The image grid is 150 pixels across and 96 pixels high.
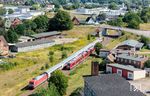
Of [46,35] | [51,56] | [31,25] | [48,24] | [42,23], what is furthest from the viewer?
[48,24]

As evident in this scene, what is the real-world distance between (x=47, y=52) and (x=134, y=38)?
546 inches

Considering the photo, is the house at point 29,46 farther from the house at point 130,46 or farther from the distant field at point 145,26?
the distant field at point 145,26

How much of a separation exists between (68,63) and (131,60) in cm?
626

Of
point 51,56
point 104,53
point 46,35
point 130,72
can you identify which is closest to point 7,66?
point 51,56

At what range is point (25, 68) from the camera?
33812 millimetres

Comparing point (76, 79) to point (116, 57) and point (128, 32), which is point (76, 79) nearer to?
point (116, 57)

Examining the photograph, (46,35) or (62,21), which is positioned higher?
(62,21)

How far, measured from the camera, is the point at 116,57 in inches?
1383

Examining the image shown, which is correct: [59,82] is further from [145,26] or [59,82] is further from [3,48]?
[145,26]

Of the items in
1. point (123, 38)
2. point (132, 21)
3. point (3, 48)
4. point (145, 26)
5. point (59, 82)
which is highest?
point (59, 82)

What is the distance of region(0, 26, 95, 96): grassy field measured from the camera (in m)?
28.0

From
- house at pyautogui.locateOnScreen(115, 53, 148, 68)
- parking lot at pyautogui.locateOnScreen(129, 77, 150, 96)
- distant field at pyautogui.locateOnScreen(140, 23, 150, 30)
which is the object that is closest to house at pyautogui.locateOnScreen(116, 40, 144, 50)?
house at pyautogui.locateOnScreen(115, 53, 148, 68)

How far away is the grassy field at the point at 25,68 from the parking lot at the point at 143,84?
913 cm

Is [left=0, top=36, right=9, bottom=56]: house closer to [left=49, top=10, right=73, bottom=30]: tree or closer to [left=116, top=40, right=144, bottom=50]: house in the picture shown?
[left=116, top=40, right=144, bottom=50]: house
